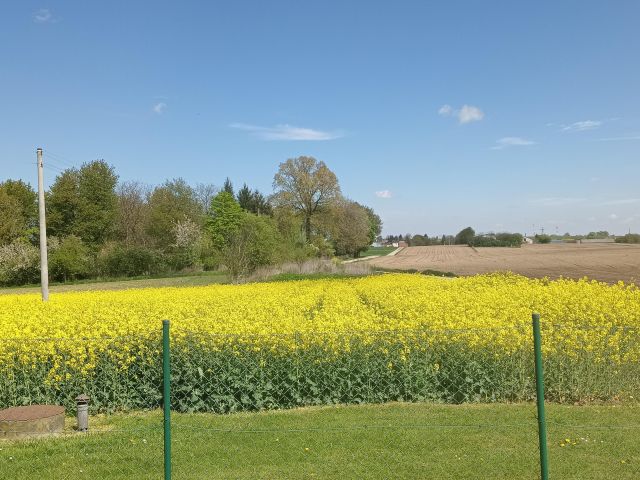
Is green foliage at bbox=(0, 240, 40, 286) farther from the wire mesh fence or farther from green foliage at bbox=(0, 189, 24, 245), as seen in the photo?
the wire mesh fence

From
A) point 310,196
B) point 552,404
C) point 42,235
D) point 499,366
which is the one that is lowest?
point 552,404

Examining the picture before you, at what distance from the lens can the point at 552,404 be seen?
289 inches

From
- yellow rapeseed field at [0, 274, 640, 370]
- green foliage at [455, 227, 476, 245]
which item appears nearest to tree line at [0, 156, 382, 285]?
yellow rapeseed field at [0, 274, 640, 370]

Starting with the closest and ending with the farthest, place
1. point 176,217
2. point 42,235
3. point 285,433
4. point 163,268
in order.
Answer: point 285,433 → point 42,235 → point 163,268 → point 176,217

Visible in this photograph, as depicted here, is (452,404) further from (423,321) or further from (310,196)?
(310,196)

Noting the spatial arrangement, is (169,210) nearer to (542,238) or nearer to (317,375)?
(317,375)

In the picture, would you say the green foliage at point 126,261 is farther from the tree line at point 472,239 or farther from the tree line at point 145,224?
the tree line at point 472,239

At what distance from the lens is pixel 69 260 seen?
46688mm

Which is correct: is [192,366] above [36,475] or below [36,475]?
above

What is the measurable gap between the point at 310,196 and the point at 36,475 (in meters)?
62.7

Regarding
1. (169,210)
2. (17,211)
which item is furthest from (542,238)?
(17,211)

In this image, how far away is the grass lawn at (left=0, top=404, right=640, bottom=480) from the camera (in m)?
5.00

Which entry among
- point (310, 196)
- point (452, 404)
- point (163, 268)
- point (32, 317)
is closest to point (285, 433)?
point (452, 404)

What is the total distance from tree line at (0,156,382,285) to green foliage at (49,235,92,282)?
85 mm
